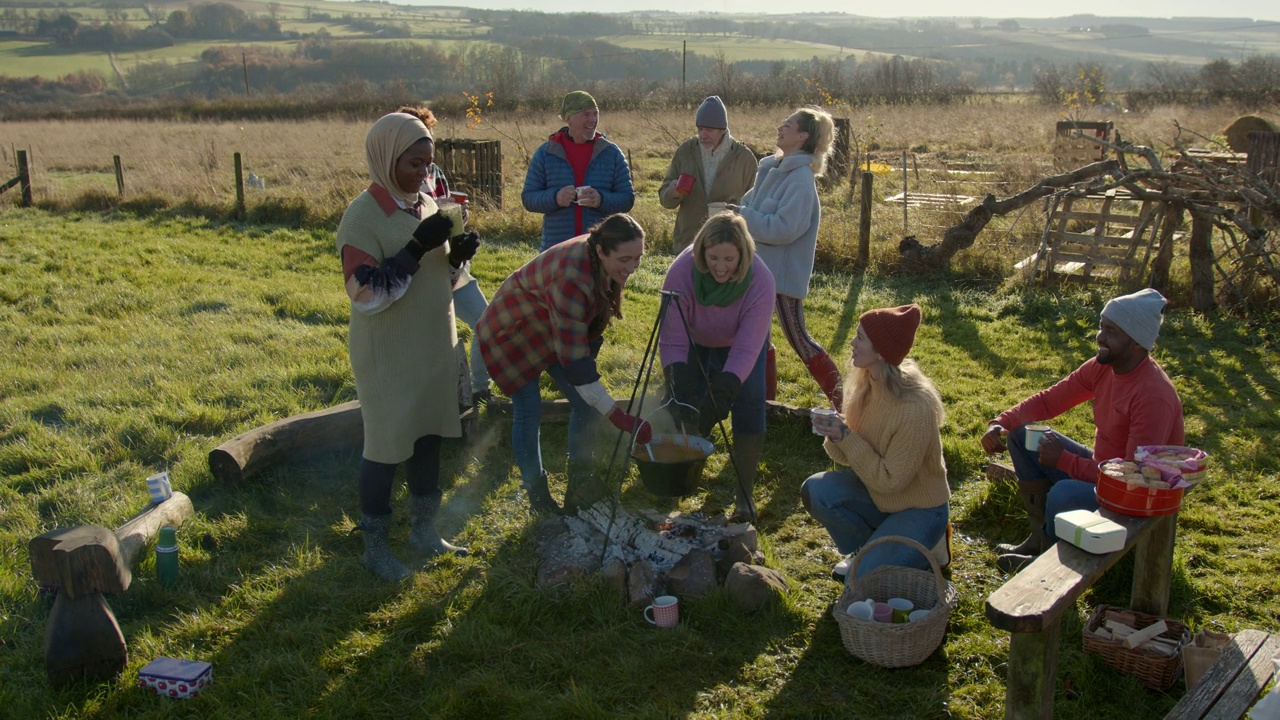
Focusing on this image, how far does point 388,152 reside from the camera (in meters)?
3.47

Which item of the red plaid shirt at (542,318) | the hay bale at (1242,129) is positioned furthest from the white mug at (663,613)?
the hay bale at (1242,129)

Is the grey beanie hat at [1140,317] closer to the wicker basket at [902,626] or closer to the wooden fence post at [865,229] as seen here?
the wicker basket at [902,626]

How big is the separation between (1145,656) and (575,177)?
3.80m

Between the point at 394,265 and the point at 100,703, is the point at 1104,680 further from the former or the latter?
the point at 100,703

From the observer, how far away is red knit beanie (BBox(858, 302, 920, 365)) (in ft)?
11.4

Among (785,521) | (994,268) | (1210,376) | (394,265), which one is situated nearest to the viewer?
(394,265)

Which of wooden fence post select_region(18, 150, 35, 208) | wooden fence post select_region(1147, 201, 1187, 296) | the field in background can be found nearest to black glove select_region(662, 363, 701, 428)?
wooden fence post select_region(1147, 201, 1187, 296)

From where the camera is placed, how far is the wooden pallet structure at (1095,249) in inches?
318

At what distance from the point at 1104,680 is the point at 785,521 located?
162 centimetres

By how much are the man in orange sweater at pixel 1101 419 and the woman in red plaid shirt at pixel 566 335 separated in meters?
1.61

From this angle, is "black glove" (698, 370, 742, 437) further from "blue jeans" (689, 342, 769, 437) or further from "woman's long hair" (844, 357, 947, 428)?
"woman's long hair" (844, 357, 947, 428)

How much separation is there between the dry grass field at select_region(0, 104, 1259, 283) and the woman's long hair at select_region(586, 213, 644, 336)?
5677 millimetres

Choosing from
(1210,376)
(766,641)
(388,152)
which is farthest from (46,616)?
(1210,376)

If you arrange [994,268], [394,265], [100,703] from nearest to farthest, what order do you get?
[100,703] < [394,265] < [994,268]
